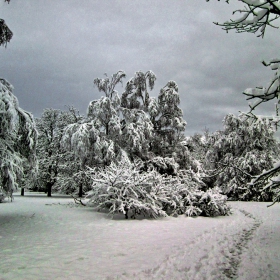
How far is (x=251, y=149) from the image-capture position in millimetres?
23375

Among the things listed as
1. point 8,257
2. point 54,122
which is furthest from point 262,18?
point 54,122

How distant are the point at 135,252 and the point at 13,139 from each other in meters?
6.00

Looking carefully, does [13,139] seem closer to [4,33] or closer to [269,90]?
[4,33]

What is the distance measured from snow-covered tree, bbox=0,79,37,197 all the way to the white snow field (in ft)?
5.65

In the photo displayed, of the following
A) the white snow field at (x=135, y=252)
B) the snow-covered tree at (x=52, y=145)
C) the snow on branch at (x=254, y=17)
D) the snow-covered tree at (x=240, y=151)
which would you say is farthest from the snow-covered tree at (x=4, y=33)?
the snow-covered tree at (x=240, y=151)

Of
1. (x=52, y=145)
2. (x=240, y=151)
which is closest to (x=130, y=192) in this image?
(x=240, y=151)

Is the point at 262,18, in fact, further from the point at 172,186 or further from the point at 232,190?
the point at 232,190

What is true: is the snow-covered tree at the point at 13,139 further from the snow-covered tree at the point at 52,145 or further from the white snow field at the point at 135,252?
the snow-covered tree at the point at 52,145

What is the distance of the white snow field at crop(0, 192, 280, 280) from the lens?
13.7ft

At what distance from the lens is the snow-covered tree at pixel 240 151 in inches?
849

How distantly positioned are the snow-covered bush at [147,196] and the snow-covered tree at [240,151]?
10013 mm

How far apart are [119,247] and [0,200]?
1597 cm

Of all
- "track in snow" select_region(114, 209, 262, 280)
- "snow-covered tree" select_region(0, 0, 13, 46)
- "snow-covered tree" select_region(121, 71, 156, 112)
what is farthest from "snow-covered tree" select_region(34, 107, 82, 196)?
"track in snow" select_region(114, 209, 262, 280)

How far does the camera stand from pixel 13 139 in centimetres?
873
